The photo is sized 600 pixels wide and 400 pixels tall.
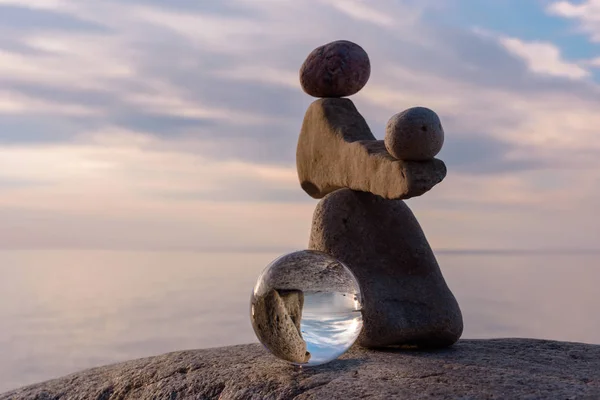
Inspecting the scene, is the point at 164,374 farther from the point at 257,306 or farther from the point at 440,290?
the point at 440,290

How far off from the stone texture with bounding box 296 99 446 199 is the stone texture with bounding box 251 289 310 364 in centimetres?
110

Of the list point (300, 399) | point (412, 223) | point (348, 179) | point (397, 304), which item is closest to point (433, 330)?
point (397, 304)

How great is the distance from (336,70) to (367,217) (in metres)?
1.29

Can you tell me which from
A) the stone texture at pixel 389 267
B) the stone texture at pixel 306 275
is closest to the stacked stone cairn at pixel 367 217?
the stone texture at pixel 389 267

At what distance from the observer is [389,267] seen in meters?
5.93

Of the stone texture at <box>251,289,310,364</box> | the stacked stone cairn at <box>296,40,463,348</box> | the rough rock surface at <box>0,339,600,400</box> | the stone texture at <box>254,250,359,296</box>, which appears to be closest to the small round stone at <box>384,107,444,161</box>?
the stacked stone cairn at <box>296,40,463,348</box>

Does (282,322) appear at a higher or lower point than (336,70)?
lower

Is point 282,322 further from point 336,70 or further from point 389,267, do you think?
point 336,70

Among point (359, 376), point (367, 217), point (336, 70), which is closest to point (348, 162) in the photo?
point (367, 217)

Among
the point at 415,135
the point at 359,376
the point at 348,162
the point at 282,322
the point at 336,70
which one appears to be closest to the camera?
the point at 359,376

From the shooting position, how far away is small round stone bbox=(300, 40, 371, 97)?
626cm

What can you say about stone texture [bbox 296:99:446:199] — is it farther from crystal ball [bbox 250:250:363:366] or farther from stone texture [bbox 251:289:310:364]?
stone texture [bbox 251:289:310:364]

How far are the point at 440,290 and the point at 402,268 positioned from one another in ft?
1.14

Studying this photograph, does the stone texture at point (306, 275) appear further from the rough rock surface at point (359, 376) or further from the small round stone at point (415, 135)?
the small round stone at point (415, 135)
